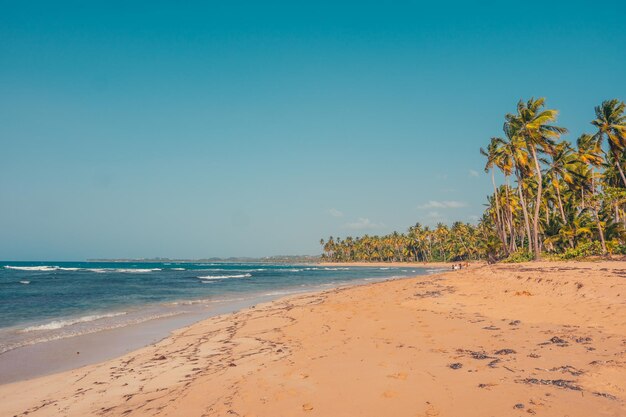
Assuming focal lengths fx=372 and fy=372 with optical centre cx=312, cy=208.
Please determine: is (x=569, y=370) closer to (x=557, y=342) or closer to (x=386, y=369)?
(x=557, y=342)

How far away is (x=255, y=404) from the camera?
565cm

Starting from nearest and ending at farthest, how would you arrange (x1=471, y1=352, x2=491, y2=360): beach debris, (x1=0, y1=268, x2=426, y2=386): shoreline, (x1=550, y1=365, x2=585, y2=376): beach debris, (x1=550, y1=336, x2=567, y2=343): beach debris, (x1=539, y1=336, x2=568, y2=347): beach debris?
(x1=550, y1=365, x2=585, y2=376): beach debris < (x1=471, y1=352, x2=491, y2=360): beach debris < (x1=539, y1=336, x2=568, y2=347): beach debris < (x1=550, y1=336, x2=567, y2=343): beach debris < (x1=0, y1=268, x2=426, y2=386): shoreline

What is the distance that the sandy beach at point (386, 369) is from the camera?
16.9 feet

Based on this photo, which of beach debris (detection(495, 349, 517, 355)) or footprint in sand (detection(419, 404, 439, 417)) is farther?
beach debris (detection(495, 349, 517, 355))

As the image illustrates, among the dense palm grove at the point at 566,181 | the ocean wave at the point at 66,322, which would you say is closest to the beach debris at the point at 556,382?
the ocean wave at the point at 66,322

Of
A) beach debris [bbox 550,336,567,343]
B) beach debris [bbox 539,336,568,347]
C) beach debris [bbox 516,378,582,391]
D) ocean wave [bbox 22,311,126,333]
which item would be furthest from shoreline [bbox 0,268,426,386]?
beach debris [bbox 550,336,567,343]

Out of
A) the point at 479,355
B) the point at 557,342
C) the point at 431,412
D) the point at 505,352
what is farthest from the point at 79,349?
the point at 557,342

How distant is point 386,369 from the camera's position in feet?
22.1

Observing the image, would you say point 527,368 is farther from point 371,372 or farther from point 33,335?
point 33,335

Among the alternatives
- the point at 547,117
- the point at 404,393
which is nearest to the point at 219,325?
the point at 404,393

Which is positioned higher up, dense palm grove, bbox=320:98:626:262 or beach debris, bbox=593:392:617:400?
dense palm grove, bbox=320:98:626:262

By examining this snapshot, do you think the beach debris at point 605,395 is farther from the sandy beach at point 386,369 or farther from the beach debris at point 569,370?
the beach debris at point 569,370

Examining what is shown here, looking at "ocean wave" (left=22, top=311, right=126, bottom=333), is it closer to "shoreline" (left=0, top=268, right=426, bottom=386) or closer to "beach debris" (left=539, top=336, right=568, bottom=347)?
"shoreline" (left=0, top=268, right=426, bottom=386)

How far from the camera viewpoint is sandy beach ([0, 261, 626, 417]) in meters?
5.15
